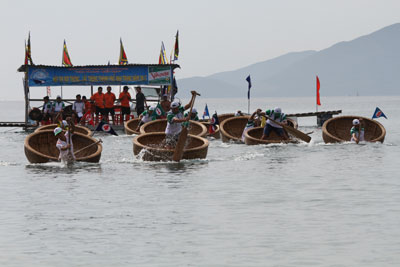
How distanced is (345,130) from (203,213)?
1992 centimetres

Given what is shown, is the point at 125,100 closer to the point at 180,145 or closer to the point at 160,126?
the point at 160,126

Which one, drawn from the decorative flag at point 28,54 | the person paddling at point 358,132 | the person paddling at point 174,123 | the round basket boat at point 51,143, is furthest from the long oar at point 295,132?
the decorative flag at point 28,54

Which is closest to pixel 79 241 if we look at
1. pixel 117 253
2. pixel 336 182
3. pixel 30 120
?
pixel 117 253

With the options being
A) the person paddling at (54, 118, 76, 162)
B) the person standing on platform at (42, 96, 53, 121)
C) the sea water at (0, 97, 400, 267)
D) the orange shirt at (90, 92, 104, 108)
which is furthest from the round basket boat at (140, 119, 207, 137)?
the person standing on platform at (42, 96, 53, 121)

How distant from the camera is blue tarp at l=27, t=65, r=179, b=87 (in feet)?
146

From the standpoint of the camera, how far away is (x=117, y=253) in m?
11.8

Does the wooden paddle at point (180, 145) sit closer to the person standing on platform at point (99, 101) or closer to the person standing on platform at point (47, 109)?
the person standing on platform at point (99, 101)

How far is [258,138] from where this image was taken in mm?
32750

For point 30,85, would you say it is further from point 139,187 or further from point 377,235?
point 377,235

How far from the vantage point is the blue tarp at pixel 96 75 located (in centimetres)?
4444

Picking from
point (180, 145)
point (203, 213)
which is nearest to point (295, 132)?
point (180, 145)

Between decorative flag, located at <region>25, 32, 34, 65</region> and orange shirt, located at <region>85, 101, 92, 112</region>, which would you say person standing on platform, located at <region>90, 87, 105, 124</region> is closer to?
orange shirt, located at <region>85, 101, 92, 112</region>

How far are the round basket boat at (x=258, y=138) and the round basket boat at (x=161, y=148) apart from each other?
505cm

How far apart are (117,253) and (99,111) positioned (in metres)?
30.3
